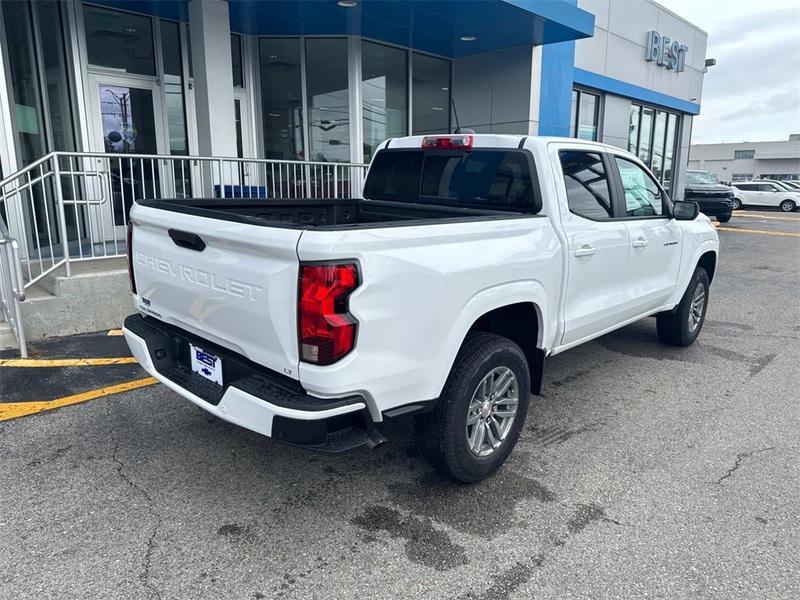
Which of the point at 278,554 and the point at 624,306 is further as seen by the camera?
the point at 624,306

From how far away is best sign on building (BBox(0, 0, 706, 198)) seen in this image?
8.19 meters

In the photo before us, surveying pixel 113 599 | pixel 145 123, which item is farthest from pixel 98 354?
pixel 145 123

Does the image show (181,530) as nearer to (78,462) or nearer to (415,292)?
(78,462)

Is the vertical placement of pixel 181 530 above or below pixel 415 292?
below

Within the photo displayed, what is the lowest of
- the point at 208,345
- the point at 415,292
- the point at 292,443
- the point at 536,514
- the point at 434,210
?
the point at 536,514

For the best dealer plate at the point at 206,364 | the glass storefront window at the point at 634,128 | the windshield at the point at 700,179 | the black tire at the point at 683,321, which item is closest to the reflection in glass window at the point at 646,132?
the glass storefront window at the point at 634,128

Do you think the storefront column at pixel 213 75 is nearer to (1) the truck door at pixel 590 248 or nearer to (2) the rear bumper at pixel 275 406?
(1) the truck door at pixel 590 248

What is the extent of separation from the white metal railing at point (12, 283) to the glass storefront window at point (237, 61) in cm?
608

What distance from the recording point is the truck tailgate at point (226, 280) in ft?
8.02

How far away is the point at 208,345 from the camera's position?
3.01 m

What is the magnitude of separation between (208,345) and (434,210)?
1.68 m

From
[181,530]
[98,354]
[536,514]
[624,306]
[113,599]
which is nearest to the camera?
[113,599]

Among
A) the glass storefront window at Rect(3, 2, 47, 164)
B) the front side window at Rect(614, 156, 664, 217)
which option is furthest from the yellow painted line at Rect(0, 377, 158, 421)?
the glass storefront window at Rect(3, 2, 47, 164)

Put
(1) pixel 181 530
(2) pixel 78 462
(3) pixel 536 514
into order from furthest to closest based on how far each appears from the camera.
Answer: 1. (2) pixel 78 462
2. (3) pixel 536 514
3. (1) pixel 181 530
